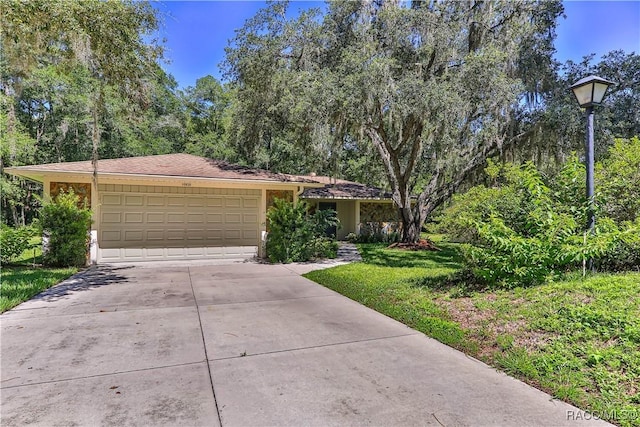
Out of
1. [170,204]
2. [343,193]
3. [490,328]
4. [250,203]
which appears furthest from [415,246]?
[490,328]

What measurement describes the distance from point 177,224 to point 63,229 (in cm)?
284

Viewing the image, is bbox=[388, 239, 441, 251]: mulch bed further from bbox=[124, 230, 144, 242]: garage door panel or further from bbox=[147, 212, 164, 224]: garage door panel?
bbox=[124, 230, 144, 242]: garage door panel

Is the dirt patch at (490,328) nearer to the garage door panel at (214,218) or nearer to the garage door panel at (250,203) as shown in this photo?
the garage door panel at (250,203)

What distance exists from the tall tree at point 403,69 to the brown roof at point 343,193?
412 centimetres

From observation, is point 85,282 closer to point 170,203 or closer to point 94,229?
point 94,229

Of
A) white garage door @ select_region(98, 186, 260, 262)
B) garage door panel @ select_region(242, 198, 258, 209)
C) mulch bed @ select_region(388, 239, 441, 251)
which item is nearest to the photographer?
white garage door @ select_region(98, 186, 260, 262)

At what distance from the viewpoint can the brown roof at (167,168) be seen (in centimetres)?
912

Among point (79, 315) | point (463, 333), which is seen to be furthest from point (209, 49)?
point (463, 333)

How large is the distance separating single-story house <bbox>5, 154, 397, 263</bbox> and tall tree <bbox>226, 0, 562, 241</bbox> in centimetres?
258

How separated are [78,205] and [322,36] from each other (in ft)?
27.1

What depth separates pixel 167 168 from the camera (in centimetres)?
1055

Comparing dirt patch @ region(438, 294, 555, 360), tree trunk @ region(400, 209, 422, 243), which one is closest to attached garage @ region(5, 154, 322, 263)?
tree trunk @ region(400, 209, 422, 243)

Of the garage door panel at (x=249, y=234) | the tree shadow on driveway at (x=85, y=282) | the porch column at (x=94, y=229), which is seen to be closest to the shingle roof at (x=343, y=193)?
the garage door panel at (x=249, y=234)

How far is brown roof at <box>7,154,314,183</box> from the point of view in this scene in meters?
9.12
